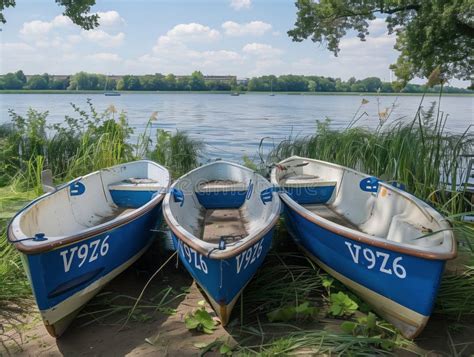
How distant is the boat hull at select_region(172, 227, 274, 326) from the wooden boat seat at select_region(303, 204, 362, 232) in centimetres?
187

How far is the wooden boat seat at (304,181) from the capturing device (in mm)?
5934

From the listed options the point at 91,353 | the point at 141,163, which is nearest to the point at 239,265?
the point at 91,353

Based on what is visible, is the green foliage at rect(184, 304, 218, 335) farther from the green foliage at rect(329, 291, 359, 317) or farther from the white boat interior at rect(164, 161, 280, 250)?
the green foliage at rect(329, 291, 359, 317)

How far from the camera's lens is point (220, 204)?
5.96m

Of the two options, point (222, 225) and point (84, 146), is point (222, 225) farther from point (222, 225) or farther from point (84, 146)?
point (84, 146)

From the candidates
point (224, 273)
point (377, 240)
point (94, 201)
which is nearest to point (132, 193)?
point (94, 201)

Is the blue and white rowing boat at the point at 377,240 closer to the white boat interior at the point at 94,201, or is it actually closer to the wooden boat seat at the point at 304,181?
the wooden boat seat at the point at 304,181

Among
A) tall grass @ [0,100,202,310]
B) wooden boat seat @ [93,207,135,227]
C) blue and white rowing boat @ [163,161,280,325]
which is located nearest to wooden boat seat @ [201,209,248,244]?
blue and white rowing boat @ [163,161,280,325]

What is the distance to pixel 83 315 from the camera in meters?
3.80

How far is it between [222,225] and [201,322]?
180 cm

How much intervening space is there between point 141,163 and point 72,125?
272 centimetres

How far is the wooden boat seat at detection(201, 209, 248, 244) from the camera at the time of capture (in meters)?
4.70

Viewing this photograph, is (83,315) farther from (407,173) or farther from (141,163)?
(407,173)

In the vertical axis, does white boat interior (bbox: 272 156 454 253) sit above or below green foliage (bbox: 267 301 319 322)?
above
